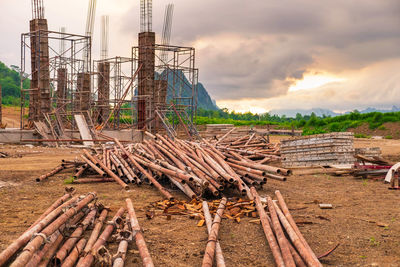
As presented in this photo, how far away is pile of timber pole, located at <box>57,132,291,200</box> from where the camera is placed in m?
8.38

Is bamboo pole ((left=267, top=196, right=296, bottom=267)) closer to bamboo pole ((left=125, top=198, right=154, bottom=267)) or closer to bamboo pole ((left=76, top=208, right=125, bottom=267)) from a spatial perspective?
bamboo pole ((left=125, top=198, right=154, bottom=267))

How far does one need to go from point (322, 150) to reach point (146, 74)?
14.0 metres

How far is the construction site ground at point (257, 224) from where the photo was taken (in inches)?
199

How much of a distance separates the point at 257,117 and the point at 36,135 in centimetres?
5504

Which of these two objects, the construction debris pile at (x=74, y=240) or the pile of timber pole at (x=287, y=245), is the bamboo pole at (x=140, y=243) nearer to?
the construction debris pile at (x=74, y=240)

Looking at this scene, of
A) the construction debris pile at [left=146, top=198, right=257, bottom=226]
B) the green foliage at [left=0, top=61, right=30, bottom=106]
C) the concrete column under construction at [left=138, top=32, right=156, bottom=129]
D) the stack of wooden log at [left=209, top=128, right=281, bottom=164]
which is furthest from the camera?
the green foliage at [left=0, top=61, right=30, bottom=106]

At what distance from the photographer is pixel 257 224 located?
6453 mm

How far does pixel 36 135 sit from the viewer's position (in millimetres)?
22672

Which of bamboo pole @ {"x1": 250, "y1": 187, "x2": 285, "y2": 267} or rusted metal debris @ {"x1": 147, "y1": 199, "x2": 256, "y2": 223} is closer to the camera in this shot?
bamboo pole @ {"x1": 250, "y1": 187, "x2": 285, "y2": 267}

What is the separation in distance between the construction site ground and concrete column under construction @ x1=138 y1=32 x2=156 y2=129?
13448 millimetres

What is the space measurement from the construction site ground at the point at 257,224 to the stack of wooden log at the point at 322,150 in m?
2.01

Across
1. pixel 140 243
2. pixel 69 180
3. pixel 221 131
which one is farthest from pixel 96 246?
pixel 221 131

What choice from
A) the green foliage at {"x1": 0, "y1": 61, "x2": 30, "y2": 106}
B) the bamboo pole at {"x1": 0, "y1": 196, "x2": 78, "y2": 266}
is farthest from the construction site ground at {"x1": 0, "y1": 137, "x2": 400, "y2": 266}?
the green foliage at {"x1": 0, "y1": 61, "x2": 30, "y2": 106}

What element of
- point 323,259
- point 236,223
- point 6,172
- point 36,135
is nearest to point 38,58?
point 36,135
